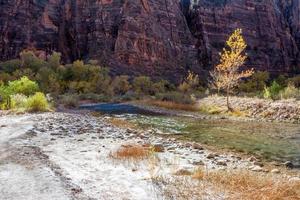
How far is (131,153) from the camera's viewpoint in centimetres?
1008

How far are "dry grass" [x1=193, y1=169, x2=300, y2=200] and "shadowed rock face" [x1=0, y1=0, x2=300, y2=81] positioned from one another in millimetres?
75985

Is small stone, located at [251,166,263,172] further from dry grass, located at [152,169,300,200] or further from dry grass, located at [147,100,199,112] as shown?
dry grass, located at [147,100,199,112]

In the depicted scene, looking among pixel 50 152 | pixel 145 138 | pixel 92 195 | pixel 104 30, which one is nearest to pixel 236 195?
pixel 92 195

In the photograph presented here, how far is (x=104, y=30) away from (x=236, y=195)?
8937 centimetres

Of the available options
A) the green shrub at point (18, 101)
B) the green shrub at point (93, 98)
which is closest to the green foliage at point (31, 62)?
the green shrub at point (93, 98)

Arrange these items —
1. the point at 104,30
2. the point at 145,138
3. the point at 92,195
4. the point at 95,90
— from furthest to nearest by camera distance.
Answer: the point at 104,30
the point at 95,90
the point at 145,138
the point at 92,195

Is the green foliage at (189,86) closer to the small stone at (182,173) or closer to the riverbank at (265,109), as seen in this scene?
the riverbank at (265,109)

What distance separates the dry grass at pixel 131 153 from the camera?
965 cm

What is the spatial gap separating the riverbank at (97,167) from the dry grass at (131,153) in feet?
0.80

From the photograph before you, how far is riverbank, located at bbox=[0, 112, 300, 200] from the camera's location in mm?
6430

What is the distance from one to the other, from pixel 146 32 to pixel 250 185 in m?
88.8

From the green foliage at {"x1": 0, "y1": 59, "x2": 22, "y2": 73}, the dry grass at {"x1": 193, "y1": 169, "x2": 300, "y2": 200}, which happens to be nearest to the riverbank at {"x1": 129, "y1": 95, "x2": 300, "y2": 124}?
the dry grass at {"x1": 193, "y1": 169, "x2": 300, "y2": 200}

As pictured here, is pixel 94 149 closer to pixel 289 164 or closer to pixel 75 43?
pixel 289 164

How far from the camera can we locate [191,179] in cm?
742
